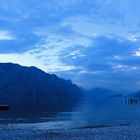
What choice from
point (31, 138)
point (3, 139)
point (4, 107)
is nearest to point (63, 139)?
point (31, 138)

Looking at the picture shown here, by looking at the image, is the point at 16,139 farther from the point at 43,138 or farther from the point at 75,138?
the point at 75,138

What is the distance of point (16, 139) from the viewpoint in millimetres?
35750

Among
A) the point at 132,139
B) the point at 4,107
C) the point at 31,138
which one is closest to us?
the point at 132,139

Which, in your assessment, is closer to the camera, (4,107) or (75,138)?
(75,138)

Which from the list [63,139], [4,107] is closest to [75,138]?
[63,139]

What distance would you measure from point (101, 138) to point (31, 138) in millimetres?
7548

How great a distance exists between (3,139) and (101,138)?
1043 cm

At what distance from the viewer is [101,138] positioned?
35.2m

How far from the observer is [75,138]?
116 ft

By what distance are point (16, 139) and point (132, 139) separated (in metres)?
12.1

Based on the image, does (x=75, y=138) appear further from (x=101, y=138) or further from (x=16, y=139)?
(x=16, y=139)

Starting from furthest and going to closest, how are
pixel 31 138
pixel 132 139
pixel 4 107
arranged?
1. pixel 4 107
2. pixel 31 138
3. pixel 132 139

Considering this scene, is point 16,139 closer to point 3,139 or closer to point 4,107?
point 3,139

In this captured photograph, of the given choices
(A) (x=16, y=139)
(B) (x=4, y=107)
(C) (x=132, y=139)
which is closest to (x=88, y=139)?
(C) (x=132, y=139)
